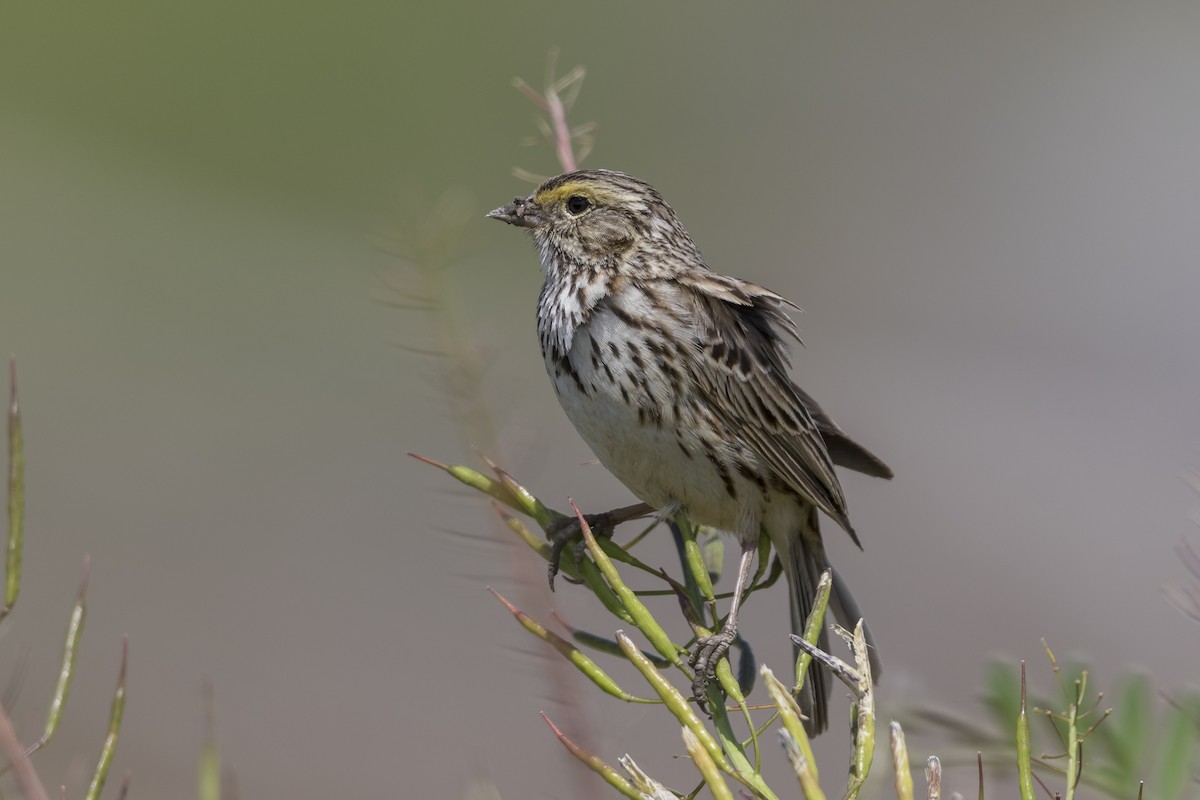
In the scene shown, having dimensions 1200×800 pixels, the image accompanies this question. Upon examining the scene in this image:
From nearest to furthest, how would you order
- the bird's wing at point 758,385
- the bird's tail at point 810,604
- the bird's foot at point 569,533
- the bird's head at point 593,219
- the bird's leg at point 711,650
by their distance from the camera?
the bird's leg at point 711,650, the bird's foot at point 569,533, the bird's tail at point 810,604, the bird's wing at point 758,385, the bird's head at point 593,219

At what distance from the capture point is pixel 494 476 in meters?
1.88

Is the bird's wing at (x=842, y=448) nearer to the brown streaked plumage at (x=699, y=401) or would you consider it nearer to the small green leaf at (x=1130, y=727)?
the brown streaked plumage at (x=699, y=401)

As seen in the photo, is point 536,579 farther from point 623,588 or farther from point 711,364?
point 711,364

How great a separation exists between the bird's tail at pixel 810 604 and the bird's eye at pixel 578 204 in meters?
0.97

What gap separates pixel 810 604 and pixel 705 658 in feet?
3.47

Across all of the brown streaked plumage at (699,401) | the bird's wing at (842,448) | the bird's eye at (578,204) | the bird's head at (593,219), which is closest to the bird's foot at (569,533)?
the brown streaked plumage at (699,401)

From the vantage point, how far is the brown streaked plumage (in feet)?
9.45

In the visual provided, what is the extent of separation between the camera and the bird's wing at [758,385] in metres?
2.98

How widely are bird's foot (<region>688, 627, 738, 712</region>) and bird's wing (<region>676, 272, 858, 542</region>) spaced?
0.80m

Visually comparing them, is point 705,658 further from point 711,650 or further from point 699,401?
point 699,401

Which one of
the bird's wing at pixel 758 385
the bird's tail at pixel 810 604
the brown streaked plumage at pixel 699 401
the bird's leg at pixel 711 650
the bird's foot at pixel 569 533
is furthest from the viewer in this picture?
the bird's wing at pixel 758 385

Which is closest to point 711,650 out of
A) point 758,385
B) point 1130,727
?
point 1130,727

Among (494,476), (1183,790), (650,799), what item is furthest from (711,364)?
(650,799)

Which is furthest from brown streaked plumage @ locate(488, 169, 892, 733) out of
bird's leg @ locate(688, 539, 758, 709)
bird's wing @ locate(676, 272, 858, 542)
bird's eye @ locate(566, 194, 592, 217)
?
bird's leg @ locate(688, 539, 758, 709)
